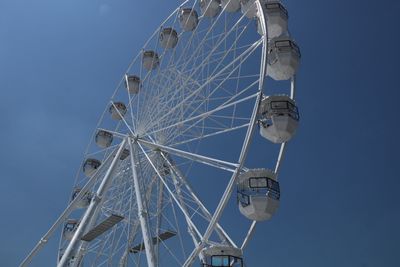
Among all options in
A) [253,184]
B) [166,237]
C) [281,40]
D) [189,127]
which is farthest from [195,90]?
[166,237]

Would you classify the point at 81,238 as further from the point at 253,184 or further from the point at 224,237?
the point at 253,184

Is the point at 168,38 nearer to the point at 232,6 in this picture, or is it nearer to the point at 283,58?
the point at 232,6

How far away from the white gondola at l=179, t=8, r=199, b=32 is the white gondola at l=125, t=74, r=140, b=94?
3.65 metres

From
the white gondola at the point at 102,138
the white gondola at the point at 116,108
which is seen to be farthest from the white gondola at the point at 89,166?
the white gondola at the point at 116,108

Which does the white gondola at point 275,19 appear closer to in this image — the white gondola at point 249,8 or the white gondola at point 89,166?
the white gondola at point 249,8

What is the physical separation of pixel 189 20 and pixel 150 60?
2.86m

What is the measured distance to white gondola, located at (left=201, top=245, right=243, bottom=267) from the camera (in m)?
12.7

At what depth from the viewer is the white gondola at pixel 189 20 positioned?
68.0ft

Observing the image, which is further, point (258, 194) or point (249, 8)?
point (249, 8)

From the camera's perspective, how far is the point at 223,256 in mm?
12719

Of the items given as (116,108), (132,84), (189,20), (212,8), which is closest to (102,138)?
(116,108)

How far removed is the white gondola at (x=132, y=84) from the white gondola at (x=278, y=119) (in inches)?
347

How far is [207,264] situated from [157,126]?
6.87 metres

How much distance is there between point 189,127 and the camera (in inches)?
670
